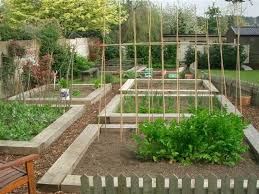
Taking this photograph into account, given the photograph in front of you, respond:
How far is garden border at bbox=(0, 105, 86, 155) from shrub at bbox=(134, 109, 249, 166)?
1.69 metres

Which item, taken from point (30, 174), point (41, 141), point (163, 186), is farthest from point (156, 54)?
point (163, 186)

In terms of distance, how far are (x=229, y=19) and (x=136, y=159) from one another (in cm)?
3173

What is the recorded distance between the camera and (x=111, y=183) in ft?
12.6

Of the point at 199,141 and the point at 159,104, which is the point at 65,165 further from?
the point at 159,104

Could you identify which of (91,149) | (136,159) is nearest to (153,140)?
(136,159)

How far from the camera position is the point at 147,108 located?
9.19 metres

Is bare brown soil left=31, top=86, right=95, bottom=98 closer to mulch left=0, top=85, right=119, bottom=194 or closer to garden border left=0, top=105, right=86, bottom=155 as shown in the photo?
mulch left=0, top=85, right=119, bottom=194

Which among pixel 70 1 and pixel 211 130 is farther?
pixel 70 1

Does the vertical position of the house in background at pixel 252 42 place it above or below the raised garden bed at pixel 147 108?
above

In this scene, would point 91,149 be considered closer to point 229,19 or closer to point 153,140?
point 153,140

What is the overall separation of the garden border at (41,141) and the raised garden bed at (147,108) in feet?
2.51

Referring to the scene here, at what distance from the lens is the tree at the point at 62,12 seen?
24000mm

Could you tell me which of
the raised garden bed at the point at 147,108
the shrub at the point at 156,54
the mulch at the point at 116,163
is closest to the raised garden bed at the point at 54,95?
the raised garden bed at the point at 147,108

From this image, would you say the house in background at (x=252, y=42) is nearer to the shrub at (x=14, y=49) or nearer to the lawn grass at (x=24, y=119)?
the shrub at (x=14, y=49)
